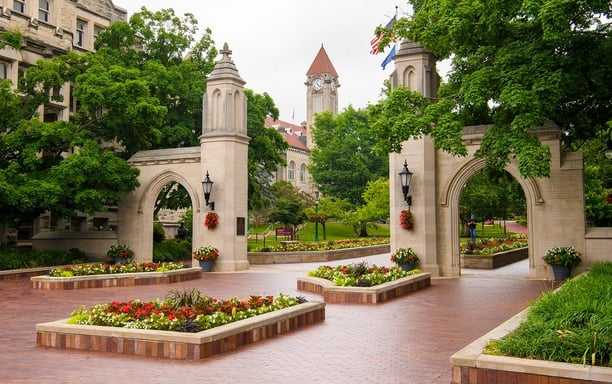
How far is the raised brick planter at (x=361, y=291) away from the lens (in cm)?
1305

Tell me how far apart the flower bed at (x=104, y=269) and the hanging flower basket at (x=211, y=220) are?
405 cm

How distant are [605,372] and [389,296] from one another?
8.27 meters

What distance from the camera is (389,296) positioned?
1370 centimetres

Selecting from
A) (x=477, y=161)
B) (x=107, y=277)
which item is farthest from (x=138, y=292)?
(x=477, y=161)

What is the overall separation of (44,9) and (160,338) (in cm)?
2944

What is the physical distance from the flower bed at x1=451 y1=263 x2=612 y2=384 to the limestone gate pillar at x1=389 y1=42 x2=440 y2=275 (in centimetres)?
1295

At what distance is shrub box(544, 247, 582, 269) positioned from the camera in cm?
1742

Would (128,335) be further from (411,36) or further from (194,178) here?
(194,178)

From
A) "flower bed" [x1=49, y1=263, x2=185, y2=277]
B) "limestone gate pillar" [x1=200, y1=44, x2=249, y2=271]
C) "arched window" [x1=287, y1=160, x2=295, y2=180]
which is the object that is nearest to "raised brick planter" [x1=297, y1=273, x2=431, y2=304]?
"flower bed" [x1=49, y1=263, x2=185, y2=277]

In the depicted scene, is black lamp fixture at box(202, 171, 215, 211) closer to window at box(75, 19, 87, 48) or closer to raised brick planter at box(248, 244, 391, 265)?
raised brick planter at box(248, 244, 391, 265)

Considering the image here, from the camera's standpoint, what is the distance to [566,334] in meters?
6.13

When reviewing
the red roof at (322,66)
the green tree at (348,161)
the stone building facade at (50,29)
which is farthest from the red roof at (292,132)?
the stone building facade at (50,29)

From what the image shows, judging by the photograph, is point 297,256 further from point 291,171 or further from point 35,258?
point 291,171

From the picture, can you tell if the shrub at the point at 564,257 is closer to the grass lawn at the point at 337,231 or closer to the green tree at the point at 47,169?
the green tree at the point at 47,169
